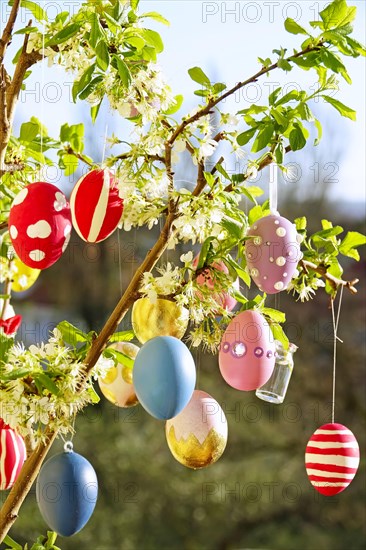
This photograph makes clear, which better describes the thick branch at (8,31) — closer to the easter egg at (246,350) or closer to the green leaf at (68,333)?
the green leaf at (68,333)

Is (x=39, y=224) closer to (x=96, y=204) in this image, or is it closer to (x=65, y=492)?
(x=96, y=204)

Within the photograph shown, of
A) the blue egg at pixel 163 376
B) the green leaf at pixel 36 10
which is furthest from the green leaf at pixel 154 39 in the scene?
the blue egg at pixel 163 376

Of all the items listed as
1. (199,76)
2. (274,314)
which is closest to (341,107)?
(199,76)

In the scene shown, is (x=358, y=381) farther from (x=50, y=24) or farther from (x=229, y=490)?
(x=50, y=24)

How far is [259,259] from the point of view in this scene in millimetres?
1083

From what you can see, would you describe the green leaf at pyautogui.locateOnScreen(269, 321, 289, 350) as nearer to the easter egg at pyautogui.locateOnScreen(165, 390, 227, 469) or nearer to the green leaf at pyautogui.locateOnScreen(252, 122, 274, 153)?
the easter egg at pyautogui.locateOnScreen(165, 390, 227, 469)

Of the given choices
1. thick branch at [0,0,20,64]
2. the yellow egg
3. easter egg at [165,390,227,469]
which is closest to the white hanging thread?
easter egg at [165,390,227,469]

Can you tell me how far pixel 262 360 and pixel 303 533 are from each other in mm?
3029

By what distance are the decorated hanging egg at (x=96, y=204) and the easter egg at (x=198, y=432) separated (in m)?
0.26

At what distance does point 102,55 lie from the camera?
0.95 m

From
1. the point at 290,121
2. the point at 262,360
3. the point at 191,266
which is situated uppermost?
the point at 290,121

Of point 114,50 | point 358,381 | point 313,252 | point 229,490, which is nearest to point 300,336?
point 358,381

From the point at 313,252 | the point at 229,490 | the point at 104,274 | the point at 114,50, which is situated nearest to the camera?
the point at 114,50

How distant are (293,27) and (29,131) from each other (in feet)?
1.47
